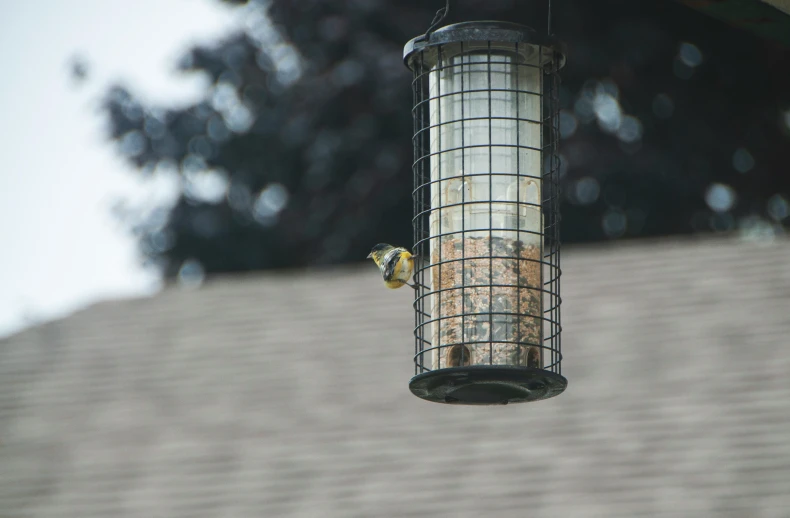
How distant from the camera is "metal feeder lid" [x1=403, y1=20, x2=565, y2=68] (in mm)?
4254

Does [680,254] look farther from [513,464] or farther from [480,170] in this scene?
[480,170]

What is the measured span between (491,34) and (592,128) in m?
11.3

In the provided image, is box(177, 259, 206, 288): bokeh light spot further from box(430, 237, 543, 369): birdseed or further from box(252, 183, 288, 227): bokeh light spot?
box(430, 237, 543, 369): birdseed

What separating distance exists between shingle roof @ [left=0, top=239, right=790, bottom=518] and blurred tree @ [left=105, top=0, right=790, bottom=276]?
3.58 m

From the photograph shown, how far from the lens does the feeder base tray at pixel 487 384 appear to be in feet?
13.5

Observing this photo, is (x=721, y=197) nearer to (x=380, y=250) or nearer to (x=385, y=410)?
(x=385, y=410)

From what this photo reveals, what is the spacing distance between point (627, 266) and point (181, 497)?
162 inches

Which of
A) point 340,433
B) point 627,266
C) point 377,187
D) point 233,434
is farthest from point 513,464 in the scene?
point 377,187

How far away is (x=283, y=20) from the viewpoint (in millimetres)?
16594

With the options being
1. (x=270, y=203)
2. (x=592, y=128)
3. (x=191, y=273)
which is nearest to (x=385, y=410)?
(x=592, y=128)

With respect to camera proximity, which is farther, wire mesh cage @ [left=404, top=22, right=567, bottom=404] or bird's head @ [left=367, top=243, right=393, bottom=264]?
bird's head @ [left=367, top=243, right=393, bottom=264]

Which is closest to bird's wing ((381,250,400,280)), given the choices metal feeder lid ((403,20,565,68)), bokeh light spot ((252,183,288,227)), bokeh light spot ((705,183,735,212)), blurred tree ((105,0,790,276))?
metal feeder lid ((403,20,565,68))

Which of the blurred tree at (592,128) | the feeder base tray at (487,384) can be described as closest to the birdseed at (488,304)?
the feeder base tray at (487,384)

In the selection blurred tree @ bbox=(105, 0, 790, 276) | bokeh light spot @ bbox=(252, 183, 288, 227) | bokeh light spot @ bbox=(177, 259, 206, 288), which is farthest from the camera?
bokeh light spot @ bbox=(177, 259, 206, 288)
